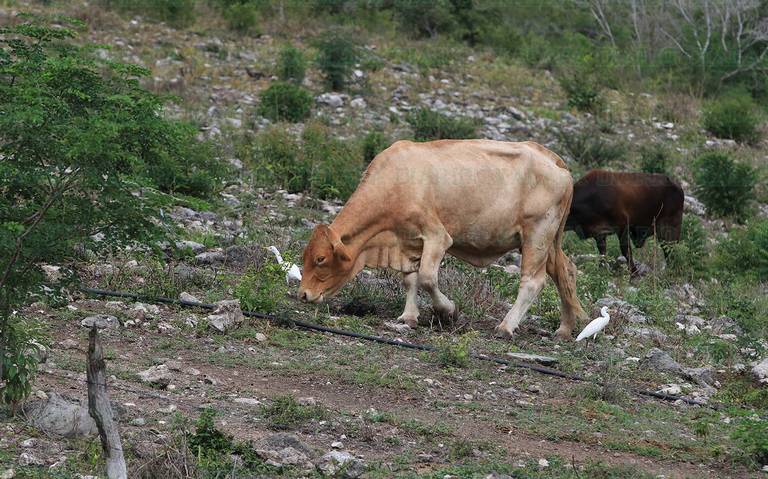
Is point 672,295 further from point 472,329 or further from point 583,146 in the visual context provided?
point 583,146

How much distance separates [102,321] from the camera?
29.8ft

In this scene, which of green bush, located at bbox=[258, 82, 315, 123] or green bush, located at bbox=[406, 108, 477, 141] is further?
green bush, located at bbox=[258, 82, 315, 123]

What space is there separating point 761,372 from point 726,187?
8464 mm

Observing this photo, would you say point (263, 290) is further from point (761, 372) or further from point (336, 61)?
point (336, 61)

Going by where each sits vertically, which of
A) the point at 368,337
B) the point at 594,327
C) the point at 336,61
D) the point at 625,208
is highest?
the point at 368,337

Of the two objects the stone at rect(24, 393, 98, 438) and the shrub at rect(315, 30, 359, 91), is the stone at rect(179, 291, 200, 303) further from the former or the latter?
the shrub at rect(315, 30, 359, 91)

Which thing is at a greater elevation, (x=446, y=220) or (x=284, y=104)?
(x=446, y=220)

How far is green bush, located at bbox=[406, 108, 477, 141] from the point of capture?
61.3 ft

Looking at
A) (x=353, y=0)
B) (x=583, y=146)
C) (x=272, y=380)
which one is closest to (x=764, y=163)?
(x=583, y=146)

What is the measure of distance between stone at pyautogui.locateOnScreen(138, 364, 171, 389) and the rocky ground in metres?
0.03

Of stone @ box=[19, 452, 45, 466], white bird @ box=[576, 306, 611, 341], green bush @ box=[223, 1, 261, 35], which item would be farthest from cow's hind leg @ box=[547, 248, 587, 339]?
green bush @ box=[223, 1, 261, 35]

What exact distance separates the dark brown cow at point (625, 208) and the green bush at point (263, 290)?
6043 mm

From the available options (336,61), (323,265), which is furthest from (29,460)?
(336,61)

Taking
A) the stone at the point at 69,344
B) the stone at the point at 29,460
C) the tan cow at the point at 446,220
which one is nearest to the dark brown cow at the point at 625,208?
the tan cow at the point at 446,220
